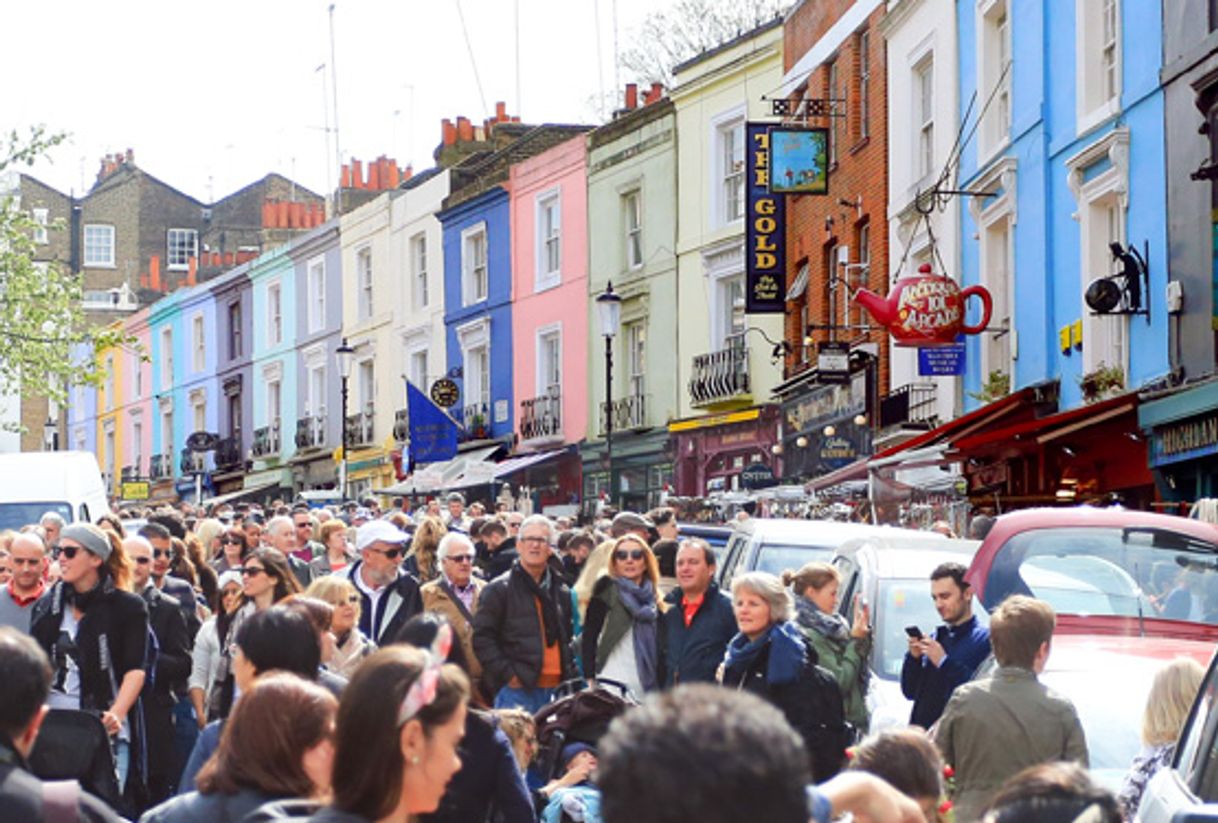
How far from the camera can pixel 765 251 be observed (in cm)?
3216

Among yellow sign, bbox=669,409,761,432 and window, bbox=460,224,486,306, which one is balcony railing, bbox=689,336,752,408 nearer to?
yellow sign, bbox=669,409,761,432

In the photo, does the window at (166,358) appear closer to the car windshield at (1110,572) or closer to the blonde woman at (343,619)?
the car windshield at (1110,572)

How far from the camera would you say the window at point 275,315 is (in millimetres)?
57125

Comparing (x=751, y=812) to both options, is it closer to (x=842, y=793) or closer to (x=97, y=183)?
(x=842, y=793)

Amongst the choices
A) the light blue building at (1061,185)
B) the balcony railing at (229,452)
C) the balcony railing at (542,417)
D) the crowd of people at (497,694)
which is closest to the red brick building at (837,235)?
the light blue building at (1061,185)

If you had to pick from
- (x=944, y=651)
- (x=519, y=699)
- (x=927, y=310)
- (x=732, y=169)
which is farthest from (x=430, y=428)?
(x=944, y=651)

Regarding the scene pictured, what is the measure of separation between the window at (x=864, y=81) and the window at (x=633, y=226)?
8863 millimetres

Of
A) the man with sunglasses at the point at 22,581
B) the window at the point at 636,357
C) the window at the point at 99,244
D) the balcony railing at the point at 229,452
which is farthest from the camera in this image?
the window at the point at 99,244

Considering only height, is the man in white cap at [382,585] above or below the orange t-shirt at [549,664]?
above

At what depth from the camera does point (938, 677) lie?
987cm

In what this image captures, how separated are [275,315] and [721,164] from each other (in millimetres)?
24026

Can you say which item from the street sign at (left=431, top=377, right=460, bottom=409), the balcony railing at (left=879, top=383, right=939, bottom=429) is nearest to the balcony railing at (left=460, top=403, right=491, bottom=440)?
the street sign at (left=431, top=377, right=460, bottom=409)

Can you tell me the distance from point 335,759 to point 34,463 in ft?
56.4

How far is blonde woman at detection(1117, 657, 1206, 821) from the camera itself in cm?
740
